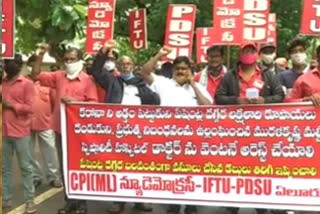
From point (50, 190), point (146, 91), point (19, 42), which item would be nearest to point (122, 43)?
point (19, 42)

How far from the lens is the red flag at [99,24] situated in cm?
882

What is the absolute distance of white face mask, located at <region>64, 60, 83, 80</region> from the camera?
6.85m

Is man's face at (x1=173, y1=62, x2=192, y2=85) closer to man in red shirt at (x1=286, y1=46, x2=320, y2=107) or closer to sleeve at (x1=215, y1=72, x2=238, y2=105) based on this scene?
sleeve at (x1=215, y1=72, x2=238, y2=105)

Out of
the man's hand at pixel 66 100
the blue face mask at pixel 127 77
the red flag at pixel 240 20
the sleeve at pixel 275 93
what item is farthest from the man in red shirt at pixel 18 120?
the red flag at pixel 240 20

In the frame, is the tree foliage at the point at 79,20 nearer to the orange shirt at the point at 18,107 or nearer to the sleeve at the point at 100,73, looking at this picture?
the orange shirt at the point at 18,107

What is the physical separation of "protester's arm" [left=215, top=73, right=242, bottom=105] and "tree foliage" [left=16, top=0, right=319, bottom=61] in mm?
2891

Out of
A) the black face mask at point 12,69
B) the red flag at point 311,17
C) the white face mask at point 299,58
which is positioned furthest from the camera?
the white face mask at point 299,58

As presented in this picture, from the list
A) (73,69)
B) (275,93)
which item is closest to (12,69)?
(73,69)

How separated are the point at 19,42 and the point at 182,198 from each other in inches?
273

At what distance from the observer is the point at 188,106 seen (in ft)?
20.6

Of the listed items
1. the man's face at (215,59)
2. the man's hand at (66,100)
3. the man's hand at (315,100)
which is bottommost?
the man's hand at (66,100)

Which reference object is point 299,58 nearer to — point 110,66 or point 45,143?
point 110,66

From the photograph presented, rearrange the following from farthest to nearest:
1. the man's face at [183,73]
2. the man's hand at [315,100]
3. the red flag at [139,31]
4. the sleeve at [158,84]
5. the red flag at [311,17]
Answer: the red flag at [139,31] → the red flag at [311,17] → the sleeve at [158,84] → the man's face at [183,73] → the man's hand at [315,100]

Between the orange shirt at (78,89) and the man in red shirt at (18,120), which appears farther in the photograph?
the man in red shirt at (18,120)
